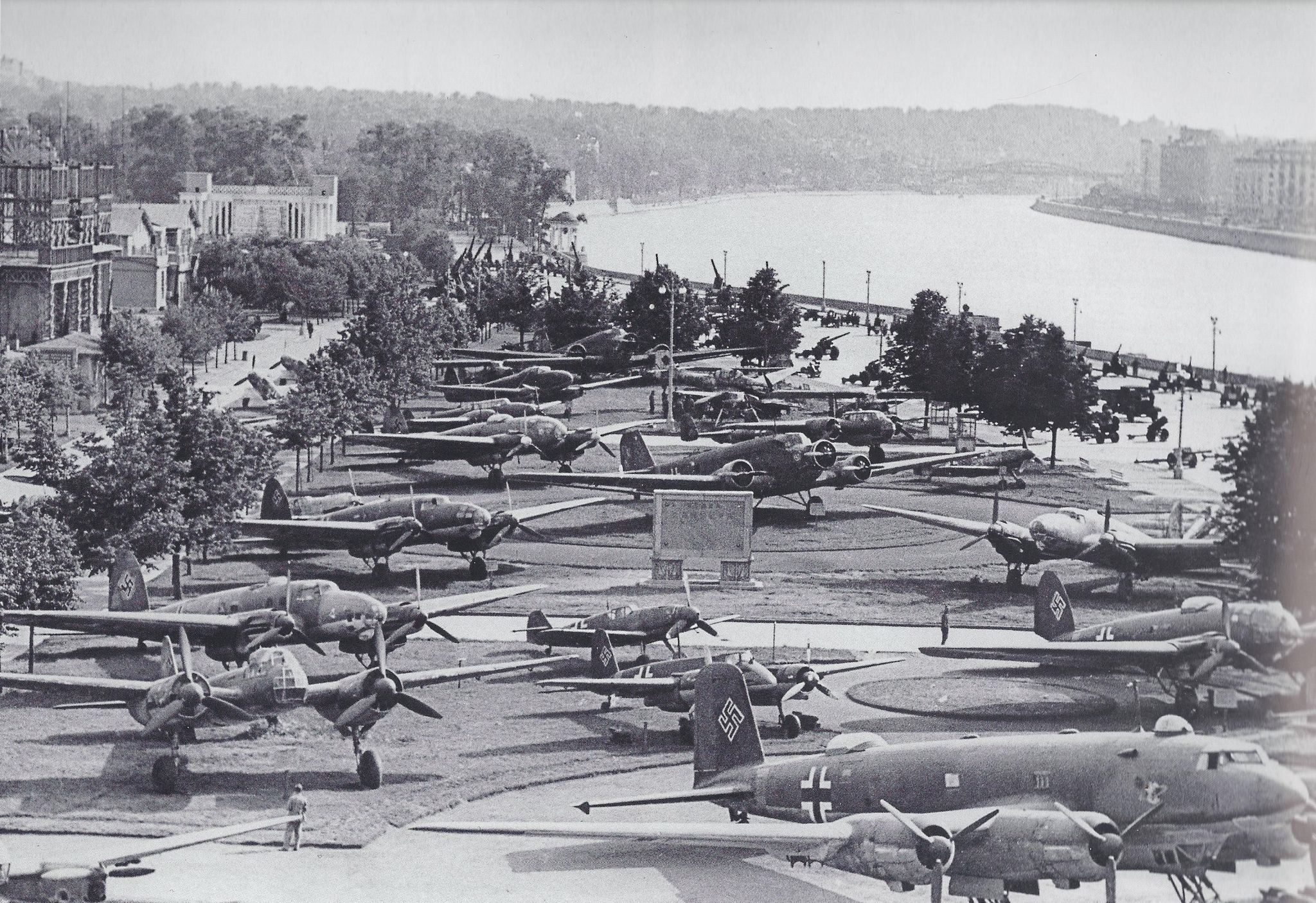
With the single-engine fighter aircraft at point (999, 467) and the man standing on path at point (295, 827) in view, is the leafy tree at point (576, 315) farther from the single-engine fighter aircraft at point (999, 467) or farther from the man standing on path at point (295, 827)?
the man standing on path at point (295, 827)

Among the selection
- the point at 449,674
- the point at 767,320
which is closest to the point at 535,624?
the point at 449,674

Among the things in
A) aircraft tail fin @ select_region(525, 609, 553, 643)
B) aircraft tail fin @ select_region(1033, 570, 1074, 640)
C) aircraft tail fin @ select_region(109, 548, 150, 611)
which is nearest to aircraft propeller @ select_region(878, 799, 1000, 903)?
aircraft tail fin @ select_region(1033, 570, 1074, 640)

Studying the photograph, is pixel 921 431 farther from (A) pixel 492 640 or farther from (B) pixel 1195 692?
(B) pixel 1195 692

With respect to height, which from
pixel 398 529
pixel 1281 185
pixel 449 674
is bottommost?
pixel 449 674

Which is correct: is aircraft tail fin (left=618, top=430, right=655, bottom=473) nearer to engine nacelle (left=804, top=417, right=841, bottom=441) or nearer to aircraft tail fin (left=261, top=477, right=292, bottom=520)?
engine nacelle (left=804, top=417, right=841, bottom=441)

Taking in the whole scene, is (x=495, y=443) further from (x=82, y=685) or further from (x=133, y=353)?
(x=82, y=685)

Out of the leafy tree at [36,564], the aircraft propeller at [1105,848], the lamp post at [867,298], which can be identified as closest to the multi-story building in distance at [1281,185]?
the aircraft propeller at [1105,848]
